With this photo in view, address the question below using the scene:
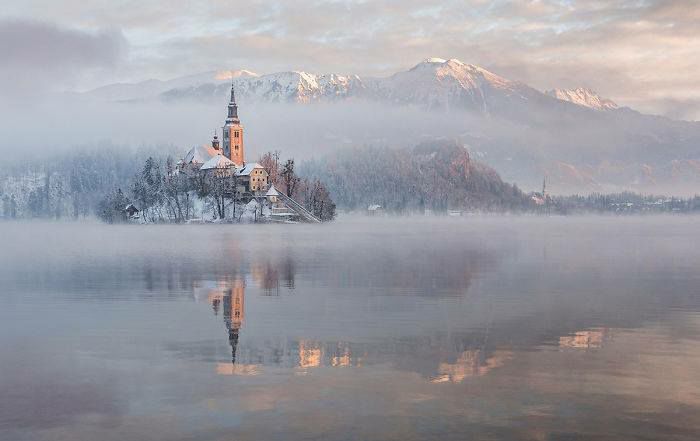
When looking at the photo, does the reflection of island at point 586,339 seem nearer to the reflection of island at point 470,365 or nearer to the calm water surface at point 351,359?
the calm water surface at point 351,359

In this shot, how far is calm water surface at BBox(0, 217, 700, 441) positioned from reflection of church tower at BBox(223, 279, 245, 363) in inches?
6.5

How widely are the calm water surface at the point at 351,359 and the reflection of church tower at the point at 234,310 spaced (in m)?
0.16

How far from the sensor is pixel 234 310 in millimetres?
41469

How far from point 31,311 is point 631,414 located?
3373 cm

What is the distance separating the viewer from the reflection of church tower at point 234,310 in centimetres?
3247

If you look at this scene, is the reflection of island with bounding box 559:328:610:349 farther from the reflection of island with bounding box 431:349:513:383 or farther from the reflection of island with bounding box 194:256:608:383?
the reflection of island with bounding box 431:349:513:383

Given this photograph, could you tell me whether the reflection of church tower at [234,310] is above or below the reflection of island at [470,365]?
above

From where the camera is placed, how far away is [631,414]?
69.8 ft

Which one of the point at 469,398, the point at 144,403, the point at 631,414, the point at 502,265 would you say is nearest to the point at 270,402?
the point at 144,403

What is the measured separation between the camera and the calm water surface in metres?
20.5

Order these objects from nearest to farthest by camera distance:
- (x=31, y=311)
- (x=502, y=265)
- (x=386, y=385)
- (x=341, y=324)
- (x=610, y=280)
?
1. (x=386, y=385)
2. (x=341, y=324)
3. (x=31, y=311)
4. (x=610, y=280)
5. (x=502, y=265)

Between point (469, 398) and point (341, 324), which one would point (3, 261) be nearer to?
point (341, 324)

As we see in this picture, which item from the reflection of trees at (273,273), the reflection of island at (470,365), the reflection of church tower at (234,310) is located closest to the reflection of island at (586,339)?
the reflection of island at (470,365)

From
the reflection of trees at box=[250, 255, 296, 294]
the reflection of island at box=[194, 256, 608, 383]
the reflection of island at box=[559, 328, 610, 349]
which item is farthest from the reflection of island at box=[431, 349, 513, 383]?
the reflection of trees at box=[250, 255, 296, 294]
